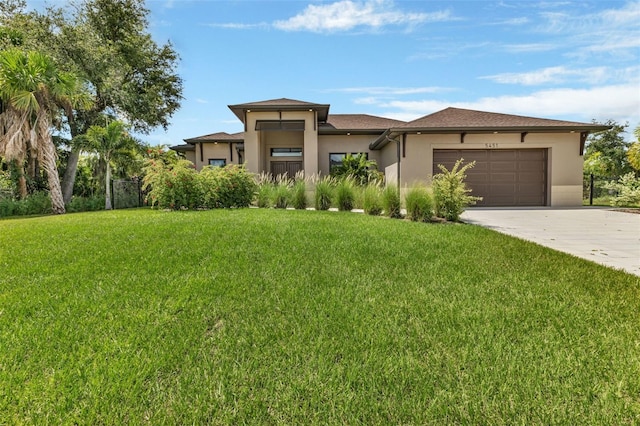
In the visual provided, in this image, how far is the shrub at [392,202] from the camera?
29.4 ft

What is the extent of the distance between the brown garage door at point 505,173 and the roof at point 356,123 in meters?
4.80

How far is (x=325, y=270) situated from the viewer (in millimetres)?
3941

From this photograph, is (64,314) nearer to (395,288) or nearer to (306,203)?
(395,288)

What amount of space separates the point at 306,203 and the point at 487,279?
25.5 feet

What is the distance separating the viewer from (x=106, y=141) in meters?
14.5

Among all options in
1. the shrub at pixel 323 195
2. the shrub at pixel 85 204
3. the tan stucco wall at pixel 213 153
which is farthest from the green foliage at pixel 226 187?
the shrub at pixel 85 204

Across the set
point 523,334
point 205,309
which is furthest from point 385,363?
point 205,309

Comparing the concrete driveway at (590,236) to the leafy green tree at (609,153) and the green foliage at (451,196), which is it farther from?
the leafy green tree at (609,153)

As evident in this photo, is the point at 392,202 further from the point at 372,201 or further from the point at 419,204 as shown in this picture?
the point at 419,204

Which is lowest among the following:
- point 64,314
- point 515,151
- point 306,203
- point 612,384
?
point 612,384

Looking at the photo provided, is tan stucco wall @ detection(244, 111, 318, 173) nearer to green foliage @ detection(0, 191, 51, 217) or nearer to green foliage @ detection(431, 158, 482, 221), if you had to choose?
green foliage @ detection(431, 158, 482, 221)

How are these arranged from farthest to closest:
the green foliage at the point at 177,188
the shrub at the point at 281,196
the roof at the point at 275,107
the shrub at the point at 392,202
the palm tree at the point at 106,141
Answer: the roof at the point at 275,107 → the palm tree at the point at 106,141 → the shrub at the point at 281,196 → the green foliage at the point at 177,188 → the shrub at the point at 392,202

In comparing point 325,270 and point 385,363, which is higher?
point 325,270

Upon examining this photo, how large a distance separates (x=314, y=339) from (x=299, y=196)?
28.2ft
